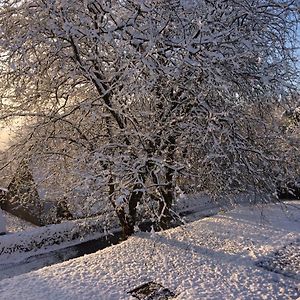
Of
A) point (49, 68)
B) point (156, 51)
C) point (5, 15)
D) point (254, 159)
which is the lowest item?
point (254, 159)

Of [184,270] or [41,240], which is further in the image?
[41,240]

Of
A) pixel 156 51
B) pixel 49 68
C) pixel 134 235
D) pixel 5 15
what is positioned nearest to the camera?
pixel 156 51

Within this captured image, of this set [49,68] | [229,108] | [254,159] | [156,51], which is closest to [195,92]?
[229,108]

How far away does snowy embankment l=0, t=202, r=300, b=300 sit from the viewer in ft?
17.9

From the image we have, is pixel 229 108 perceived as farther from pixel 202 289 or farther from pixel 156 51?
pixel 202 289

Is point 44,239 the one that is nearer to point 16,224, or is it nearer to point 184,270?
point 16,224

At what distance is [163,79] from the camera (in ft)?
21.2

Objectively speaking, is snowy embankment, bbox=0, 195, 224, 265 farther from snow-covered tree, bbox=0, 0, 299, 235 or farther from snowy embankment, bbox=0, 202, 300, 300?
snow-covered tree, bbox=0, 0, 299, 235

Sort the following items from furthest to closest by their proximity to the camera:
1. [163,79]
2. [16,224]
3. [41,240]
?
[16,224] < [41,240] < [163,79]

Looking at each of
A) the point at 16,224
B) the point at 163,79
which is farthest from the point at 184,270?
the point at 16,224

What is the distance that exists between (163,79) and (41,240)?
8.95 m

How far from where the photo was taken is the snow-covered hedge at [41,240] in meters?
12.3

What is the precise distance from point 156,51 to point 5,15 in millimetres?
3162

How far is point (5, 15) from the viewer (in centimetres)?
695
